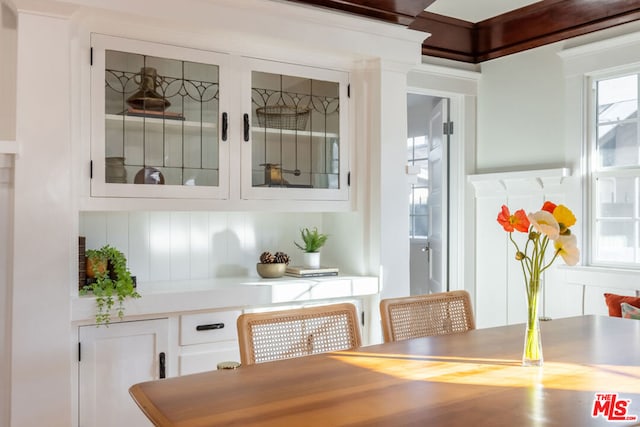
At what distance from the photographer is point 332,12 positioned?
290 centimetres

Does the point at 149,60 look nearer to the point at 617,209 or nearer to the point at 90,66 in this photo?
the point at 90,66

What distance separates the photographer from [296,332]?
178 cm

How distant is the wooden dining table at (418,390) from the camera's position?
115 cm

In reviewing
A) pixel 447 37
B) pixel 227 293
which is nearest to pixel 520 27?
pixel 447 37

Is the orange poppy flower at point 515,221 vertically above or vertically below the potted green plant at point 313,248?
above

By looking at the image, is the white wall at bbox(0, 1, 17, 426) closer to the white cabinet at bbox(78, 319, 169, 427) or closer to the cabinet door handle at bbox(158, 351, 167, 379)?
the white cabinet at bbox(78, 319, 169, 427)

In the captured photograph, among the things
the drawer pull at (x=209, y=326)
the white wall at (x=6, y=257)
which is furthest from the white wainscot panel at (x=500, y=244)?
the white wall at (x=6, y=257)

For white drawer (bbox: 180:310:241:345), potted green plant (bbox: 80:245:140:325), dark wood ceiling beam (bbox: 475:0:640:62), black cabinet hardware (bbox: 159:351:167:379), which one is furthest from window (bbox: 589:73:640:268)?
potted green plant (bbox: 80:245:140:325)

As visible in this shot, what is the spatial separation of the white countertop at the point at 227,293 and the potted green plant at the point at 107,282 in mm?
37

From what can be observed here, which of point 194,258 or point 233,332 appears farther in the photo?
point 194,258

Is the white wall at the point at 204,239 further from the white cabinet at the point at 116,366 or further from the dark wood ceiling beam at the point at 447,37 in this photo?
the dark wood ceiling beam at the point at 447,37

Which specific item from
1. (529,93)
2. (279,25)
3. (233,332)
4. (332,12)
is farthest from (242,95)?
(529,93)

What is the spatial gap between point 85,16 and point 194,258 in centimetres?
130

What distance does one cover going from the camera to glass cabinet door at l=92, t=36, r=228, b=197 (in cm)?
251
